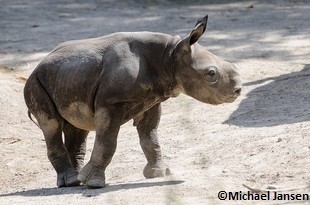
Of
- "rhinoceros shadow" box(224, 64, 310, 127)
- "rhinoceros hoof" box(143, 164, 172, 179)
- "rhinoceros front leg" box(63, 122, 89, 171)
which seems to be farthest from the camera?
"rhinoceros shadow" box(224, 64, 310, 127)

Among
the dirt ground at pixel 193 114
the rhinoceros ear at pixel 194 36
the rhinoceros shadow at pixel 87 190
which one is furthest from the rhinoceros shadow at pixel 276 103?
the rhinoceros shadow at pixel 87 190

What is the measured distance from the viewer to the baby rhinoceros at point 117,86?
26.2ft

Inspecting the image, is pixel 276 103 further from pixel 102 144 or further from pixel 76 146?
pixel 102 144

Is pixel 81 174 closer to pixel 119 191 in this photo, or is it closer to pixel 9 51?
pixel 119 191

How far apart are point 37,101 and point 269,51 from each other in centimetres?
739

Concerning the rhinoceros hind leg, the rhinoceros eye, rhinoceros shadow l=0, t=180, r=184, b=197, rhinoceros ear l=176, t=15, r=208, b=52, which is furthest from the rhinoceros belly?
the rhinoceros eye

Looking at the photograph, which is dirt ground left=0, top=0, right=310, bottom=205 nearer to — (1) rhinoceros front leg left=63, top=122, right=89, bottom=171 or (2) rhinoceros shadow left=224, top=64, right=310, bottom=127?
(2) rhinoceros shadow left=224, top=64, right=310, bottom=127

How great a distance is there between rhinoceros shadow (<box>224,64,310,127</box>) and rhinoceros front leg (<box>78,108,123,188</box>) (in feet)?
7.89

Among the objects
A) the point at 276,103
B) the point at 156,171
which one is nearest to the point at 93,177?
the point at 156,171

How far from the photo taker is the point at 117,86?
26.1 ft

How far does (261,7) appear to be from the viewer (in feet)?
65.4

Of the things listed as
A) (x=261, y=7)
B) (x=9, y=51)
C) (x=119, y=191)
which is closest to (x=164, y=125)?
(x=119, y=191)

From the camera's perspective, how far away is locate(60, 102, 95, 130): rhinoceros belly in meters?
8.23

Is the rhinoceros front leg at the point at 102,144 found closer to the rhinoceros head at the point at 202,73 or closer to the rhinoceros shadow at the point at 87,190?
the rhinoceros shadow at the point at 87,190
